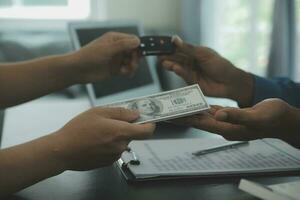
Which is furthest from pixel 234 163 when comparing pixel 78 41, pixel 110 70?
pixel 78 41

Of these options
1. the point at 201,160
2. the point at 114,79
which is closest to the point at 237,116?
the point at 201,160

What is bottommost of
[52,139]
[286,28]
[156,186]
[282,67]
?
[282,67]

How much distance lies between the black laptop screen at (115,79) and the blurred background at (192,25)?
1328 millimetres

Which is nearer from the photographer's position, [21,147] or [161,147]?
[21,147]

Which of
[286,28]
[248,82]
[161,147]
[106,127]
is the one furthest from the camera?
[286,28]

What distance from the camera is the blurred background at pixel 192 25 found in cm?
263

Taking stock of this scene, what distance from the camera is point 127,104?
2.61ft

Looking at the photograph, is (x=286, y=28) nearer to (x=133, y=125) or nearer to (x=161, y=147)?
(x=161, y=147)

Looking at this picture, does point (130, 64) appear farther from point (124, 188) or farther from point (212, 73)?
Result: point (124, 188)

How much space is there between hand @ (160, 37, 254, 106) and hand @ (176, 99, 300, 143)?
1.00ft

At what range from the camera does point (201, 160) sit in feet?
2.65

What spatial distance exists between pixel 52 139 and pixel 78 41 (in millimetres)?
690

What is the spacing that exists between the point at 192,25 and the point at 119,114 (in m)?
2.31

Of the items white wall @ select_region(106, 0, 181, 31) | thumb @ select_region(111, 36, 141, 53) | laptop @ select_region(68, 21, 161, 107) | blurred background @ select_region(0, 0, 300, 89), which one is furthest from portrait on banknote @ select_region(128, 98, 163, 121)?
white wall @ select_region(106, 0, 181, 31)
